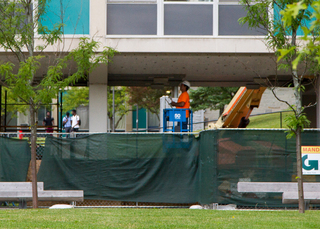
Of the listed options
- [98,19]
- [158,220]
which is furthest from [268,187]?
[98,19]

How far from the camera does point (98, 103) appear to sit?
1399 centimetres

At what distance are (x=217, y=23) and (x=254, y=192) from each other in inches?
206

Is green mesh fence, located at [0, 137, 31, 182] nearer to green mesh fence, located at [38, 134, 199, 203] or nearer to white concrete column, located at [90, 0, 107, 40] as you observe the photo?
green mesh fence, located at [38, 134, 199, 203]

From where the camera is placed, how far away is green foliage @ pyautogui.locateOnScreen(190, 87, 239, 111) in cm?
2912

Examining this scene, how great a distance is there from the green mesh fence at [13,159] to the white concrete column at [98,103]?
3.19 m

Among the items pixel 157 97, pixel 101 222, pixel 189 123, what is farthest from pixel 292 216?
pixel 157 97

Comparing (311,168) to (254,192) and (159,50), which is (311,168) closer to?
(254,192)

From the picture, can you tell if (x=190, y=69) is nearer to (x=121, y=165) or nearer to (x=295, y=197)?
(x=121, y=165)

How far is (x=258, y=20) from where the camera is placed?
324 inches

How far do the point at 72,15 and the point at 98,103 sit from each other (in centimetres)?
306

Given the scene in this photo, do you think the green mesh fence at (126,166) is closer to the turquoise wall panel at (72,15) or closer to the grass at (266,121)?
the turquoise wall panel at (72,15)

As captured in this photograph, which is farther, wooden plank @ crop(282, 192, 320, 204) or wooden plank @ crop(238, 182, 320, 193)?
wooden plank @ crop(238, 182, 320, 193)

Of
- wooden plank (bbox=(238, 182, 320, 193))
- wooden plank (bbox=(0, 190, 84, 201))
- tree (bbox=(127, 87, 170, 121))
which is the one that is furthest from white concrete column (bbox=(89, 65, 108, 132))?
tree (bbox=(127, 87, 170, 121))

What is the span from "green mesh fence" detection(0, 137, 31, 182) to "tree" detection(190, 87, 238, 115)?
19.0 metres
